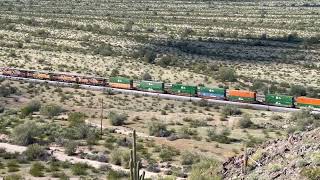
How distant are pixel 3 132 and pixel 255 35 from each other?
84.5 m

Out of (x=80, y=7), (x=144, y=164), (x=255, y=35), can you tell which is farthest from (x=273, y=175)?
(x=80, y=7)

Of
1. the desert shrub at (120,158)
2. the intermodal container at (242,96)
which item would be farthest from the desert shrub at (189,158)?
the intermodal container at (242,96)

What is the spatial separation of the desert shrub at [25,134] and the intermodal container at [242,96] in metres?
25.3

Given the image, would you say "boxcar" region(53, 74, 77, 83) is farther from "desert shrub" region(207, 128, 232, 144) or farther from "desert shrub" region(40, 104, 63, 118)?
"desert shrub" region(207, 128, 232, 144)

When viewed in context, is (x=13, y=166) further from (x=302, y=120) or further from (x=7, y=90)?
(x=7, y=90)

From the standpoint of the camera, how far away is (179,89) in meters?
63.1

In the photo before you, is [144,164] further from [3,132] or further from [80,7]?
[80,7]

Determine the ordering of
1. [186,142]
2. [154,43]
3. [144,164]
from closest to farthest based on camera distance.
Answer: [144,164]
[186,142]
[154,43]

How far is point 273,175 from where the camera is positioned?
19656 millimetres

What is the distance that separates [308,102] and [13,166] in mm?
32690

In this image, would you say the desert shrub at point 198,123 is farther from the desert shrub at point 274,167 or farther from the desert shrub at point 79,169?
the desert shrub at point 274,167

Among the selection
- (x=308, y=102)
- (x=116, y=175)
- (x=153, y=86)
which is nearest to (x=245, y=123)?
(x=308, y=102)

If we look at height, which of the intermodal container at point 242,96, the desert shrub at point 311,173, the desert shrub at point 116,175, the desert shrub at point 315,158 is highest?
the desert shrub at point 315,158

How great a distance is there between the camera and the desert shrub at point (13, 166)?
3262 cm
